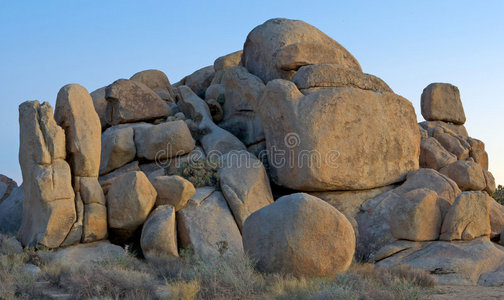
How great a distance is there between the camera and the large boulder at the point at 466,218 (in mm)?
11625

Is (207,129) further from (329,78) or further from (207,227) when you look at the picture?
(207,227)

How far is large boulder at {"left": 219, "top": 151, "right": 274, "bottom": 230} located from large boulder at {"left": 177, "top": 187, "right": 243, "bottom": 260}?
10.3 inches

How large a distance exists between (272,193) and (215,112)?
4.68 metres

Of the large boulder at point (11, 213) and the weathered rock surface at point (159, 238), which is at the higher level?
the large boulder at point (11, 213)

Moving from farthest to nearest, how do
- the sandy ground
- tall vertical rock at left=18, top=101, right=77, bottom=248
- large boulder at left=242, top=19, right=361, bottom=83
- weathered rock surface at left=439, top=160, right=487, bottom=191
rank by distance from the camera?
large boulder at left=242, top=19, right=361, bottom=83 → weathered rock surface at left=439, top=160, right=487, bottom=191 → tall vertical rock at left=18, top=101, right=77, bottom=248 → the sandy ground

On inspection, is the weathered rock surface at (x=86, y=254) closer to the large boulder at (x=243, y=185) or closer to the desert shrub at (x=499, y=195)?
the large boulder at (x=243, y=185)

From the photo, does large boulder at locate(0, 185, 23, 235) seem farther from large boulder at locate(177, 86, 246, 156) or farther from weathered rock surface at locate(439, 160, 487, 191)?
weathered rock surface at locate(439, 160, 487, 191)

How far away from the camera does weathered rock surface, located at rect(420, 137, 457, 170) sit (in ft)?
58.0

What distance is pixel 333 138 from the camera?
49.6ft

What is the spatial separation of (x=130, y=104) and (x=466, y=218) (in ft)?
35.6

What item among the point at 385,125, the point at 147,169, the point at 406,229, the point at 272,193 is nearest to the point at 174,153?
the point at 147,169

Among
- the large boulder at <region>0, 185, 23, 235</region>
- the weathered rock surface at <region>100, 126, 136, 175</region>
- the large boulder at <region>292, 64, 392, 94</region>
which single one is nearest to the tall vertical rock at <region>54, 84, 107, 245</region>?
the weathered rock surface at <region>100, 126, 136, 175</region>

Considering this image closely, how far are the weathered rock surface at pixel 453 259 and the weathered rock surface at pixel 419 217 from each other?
0.24 m

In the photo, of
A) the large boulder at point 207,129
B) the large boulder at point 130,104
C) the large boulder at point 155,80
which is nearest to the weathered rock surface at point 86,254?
the large boulder at point 207,129
